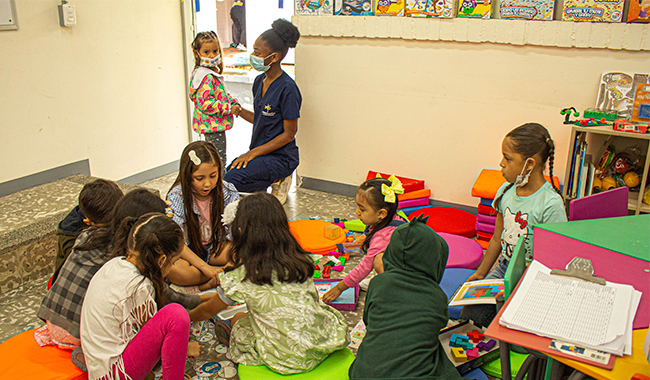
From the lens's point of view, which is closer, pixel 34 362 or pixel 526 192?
pixel 34 362

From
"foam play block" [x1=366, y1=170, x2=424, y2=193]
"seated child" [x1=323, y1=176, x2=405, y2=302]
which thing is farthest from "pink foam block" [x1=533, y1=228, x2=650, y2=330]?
"foam play block" [x1=366, y1=170, x2=424, y2=193]

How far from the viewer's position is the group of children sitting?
5.43 ft

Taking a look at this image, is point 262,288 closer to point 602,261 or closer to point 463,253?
point 602,261

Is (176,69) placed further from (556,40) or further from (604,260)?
(604,260)

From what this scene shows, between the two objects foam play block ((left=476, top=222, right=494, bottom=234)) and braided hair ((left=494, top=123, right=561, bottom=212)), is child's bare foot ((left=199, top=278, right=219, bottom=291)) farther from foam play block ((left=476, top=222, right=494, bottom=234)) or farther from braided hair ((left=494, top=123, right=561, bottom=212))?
foam play block ((left=476, top=222, right=494, bottom=234))

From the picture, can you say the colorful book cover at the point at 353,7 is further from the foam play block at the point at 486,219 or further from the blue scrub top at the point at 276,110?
the foam play block at the point at 486,219

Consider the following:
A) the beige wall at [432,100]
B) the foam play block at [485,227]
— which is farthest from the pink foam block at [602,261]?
the beige wall at [432,100]

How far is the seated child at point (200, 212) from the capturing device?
2.52m

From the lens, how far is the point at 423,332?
1593 millimetres

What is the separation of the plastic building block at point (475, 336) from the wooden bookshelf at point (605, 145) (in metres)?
1.38

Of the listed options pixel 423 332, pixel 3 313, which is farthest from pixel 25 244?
pixel 423 332

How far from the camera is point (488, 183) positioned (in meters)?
3.24

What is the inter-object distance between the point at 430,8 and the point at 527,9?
636 mm

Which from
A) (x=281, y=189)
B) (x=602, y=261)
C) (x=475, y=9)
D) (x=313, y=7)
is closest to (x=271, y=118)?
(x=281, y=189)
